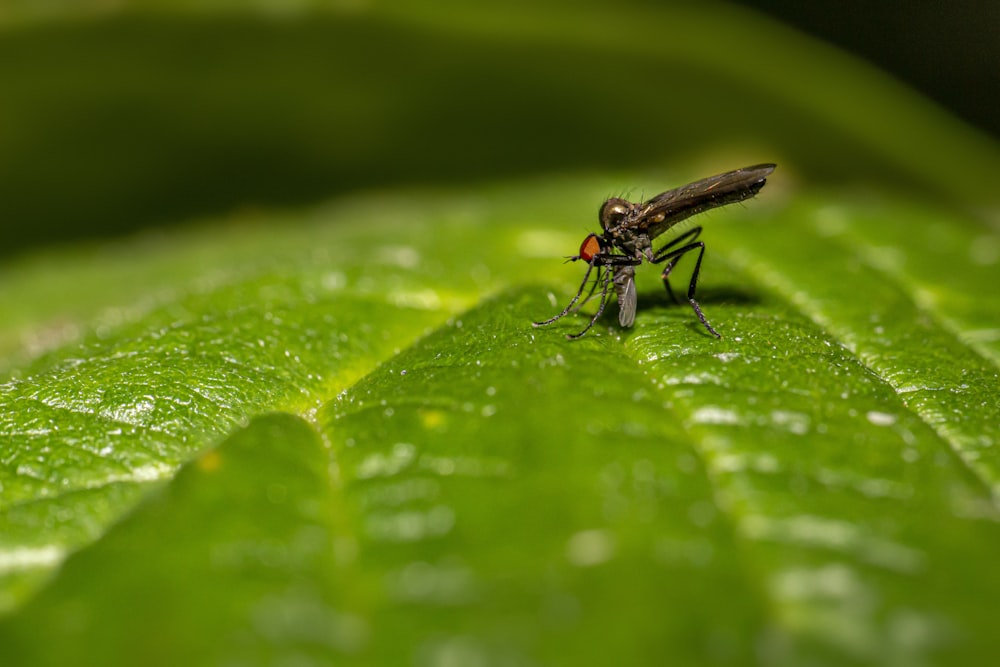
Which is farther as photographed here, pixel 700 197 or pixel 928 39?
pixel 928 39

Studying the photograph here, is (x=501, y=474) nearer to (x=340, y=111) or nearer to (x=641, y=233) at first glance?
(x=641, y=233)

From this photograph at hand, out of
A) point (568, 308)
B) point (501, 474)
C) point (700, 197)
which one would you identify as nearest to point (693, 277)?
point (700, 197)

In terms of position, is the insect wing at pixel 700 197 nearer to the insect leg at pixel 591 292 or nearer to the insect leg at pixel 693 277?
the insect leg at pixel 693 277

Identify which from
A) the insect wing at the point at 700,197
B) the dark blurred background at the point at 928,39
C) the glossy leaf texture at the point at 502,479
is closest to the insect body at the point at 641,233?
the insect wing at the point at 700,197

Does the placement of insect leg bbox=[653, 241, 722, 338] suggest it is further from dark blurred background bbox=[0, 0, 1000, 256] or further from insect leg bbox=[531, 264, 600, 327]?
dark blurred background bbox=[0, 0, 1000, 256]

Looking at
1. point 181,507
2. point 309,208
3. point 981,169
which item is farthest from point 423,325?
point 981,169

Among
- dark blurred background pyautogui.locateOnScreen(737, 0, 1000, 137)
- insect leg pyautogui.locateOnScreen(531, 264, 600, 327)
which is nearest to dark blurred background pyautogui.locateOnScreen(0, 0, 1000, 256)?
dark blurred background pyautogui.locateOnScreen(737, 0, 1000, 137)

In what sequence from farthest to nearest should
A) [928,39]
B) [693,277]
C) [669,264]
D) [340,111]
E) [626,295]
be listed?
[928,39], [340,111], [669,264], [693,277], [626,295]
